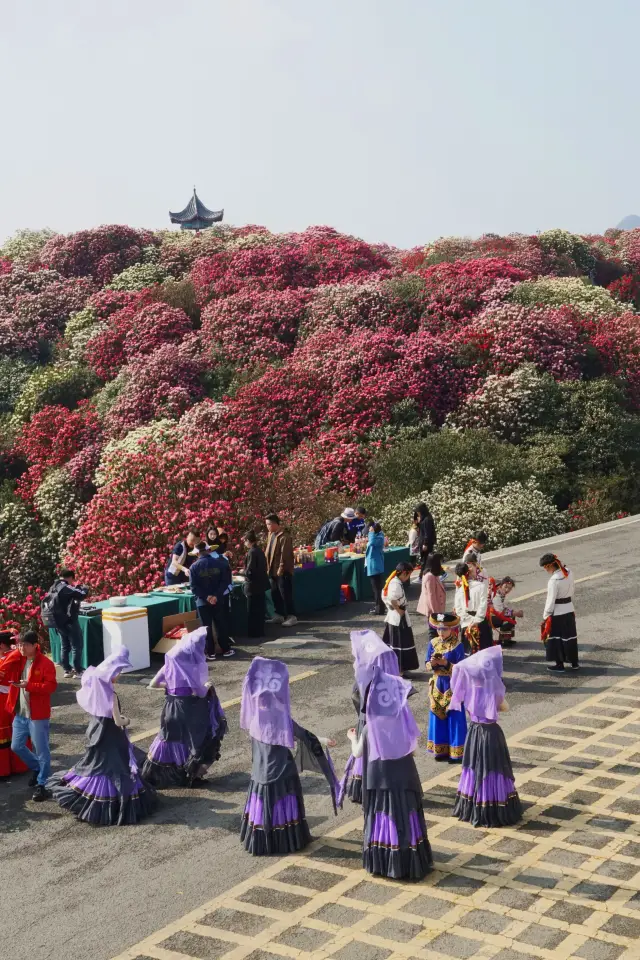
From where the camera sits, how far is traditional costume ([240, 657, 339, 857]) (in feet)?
31.6

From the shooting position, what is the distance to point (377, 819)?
905cm

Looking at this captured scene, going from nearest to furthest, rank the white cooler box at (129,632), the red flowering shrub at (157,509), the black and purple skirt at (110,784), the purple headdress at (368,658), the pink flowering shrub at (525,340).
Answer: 1. the purple headdress at (368,658)
2. the black and purple skirt at (110,784)
3. the white cooler box at (129,632)
4. the red flowering shrub at (157,509)
5. the pink flowering shrub at (525,340)

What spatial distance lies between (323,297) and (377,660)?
30332 mm

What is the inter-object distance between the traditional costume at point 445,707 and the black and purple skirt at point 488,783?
1340mm

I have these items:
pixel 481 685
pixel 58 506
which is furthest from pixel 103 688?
pixel 58 506

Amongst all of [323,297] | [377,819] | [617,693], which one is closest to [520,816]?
[377,819]

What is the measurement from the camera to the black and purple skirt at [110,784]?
34.8 ft

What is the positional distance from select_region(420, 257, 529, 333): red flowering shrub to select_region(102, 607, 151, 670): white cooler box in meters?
21.7

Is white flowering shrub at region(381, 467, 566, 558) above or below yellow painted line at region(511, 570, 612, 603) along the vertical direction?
above

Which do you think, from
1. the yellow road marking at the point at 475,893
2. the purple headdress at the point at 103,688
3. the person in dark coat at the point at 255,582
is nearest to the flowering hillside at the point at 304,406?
the person in dark coat at the point at 255,582

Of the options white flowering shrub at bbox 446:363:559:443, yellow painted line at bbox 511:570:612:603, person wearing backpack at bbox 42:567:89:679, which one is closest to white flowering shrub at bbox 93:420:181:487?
white flowering shrub at bbox 446:363:559:443

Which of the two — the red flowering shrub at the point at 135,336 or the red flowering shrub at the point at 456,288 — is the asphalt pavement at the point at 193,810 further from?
the red flowering shrub at the point at 135,336

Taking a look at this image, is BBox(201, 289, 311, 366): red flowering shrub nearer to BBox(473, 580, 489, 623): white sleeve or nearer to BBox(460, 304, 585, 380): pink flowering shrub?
BBox(460, 304, 585, 380): pink flowering shrub

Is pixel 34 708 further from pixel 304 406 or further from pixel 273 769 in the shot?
pixel 304 406
